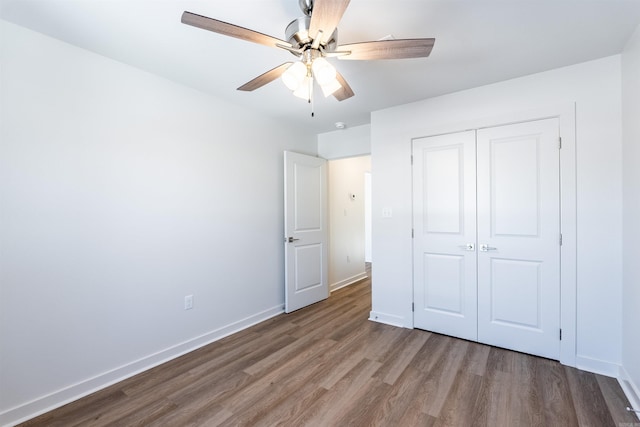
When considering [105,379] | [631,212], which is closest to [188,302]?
[105,379]

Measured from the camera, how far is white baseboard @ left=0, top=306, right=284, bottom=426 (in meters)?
1.74

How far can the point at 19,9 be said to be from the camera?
1.62 metres

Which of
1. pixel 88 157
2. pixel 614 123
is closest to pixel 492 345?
pixel 614 123

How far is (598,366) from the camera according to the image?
215 centimetres

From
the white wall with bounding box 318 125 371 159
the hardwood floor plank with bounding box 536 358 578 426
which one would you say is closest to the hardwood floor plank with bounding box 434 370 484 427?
the hardwood floor plank with bounding box 536 358 578 426

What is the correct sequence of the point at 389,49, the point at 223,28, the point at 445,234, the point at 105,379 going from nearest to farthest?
the point at 223,28 < the point at 389,49 < the point at 105,379 < the point at 445,234

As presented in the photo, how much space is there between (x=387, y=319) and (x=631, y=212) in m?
2.22

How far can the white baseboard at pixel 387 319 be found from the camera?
3.10 meters

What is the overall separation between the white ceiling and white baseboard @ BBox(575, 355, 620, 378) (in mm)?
2329

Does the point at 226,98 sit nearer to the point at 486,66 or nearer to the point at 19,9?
the point at 19,9

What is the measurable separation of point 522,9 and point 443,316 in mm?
2554

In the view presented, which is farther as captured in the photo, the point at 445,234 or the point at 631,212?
the point at 445,234

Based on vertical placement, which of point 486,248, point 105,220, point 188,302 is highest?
point 105,220

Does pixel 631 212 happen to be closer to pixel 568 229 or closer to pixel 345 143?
pixel 568 229
